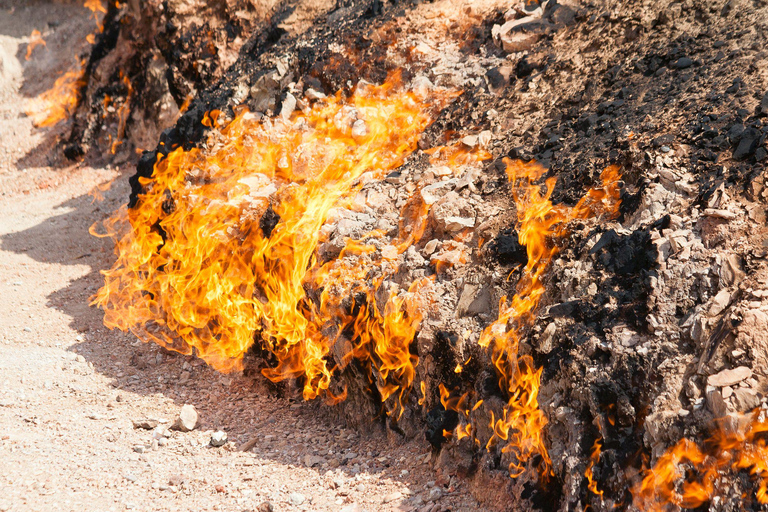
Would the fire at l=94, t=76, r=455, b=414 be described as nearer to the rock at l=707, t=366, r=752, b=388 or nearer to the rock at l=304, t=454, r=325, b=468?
the rock at l=304, t=454, r=325, b=468

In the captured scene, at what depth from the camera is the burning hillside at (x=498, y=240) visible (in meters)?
4.55

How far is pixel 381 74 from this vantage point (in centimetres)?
915

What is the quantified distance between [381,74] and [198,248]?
3.72 metres

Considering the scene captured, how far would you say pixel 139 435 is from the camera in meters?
6.80

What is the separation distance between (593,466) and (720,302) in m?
1.55

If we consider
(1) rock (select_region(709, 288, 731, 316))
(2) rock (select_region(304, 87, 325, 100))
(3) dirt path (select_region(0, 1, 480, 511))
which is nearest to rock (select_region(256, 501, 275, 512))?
(3) dirt path (select_region(0, 1, 480, 511))

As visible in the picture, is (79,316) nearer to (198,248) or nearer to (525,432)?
(198,248)

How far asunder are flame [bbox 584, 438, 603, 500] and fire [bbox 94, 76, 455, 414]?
6.63ft

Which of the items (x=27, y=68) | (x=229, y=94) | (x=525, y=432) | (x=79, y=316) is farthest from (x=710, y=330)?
(x=27, y=68)

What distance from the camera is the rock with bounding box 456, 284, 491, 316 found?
5.91m

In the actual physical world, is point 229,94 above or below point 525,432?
above

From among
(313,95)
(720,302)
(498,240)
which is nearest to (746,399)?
(720,302)

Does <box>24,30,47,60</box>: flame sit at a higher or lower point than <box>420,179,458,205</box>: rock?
higher

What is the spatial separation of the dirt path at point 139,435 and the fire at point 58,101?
6.63 metres
